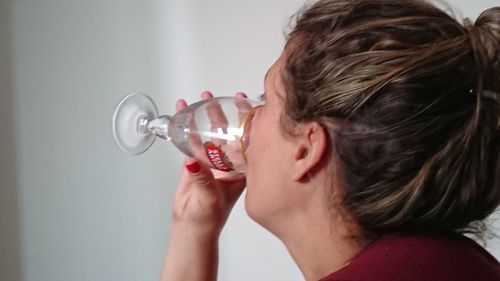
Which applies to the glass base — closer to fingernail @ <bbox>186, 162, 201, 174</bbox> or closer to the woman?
fingernail @ <bbox>186, 162, 201, 174</bbox>

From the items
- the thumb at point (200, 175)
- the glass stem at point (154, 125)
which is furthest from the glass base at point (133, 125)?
the thumb at point (200, 175)

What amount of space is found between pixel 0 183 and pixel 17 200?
0.16 feet

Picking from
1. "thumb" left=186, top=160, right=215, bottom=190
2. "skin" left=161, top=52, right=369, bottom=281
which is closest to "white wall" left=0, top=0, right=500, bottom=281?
"thumb" left=186, top=160, right=215, bottom=190

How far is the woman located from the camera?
0.48 meters

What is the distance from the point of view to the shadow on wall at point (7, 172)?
88 cm

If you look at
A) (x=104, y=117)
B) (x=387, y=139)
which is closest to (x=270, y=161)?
(x=387, y=139)

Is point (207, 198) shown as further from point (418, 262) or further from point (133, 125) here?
point (418, 262)

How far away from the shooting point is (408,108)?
478 millimetres

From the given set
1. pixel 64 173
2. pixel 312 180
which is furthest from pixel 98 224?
pixel 312 180

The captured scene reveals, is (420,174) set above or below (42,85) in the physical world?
below

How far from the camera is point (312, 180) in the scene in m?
0.57

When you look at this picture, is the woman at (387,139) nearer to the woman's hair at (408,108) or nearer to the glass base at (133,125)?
the woman's hair at (408,108)

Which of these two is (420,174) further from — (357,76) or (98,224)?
(98,224)

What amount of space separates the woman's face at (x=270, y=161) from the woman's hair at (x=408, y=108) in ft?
0.19
